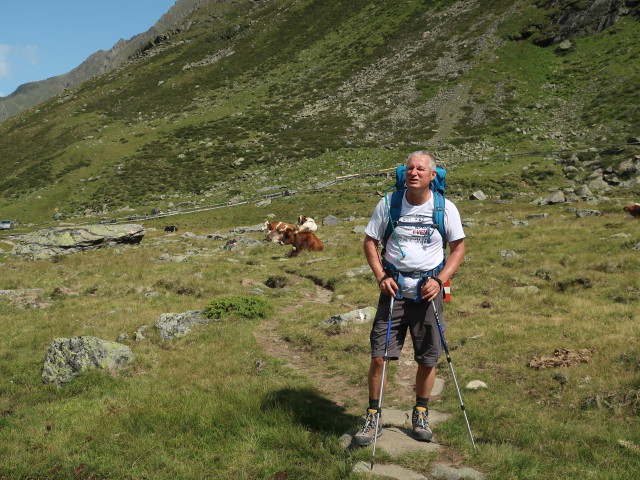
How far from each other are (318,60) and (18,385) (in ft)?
308

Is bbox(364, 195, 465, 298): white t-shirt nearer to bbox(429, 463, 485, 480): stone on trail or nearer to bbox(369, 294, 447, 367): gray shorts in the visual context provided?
bbox(369, 294, 447, 367): gray shorts

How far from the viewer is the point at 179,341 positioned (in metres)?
10.3

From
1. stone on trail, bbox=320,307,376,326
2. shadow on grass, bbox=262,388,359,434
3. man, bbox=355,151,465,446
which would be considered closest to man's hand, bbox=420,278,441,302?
man, bbox=355,151,465,446

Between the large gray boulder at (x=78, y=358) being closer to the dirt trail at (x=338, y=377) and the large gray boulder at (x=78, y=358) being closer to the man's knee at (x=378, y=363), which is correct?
the dirt trail at (x=338, y=377)

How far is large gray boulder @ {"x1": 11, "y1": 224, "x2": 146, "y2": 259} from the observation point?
88.4 ft

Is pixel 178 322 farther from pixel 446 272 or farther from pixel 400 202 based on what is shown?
pixel 446 272

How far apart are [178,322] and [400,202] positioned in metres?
7.60

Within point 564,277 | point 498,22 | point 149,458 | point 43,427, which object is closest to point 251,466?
point 149,458

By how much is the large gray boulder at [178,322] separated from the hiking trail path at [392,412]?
5.36 ft

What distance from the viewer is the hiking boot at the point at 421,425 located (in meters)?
5.46

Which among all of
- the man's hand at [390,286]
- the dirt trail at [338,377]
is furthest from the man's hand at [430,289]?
the dirt trail at [338,377]

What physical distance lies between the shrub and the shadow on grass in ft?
17.5

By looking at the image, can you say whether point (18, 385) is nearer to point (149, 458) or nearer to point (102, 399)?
point (102, 399)

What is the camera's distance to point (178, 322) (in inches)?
440
